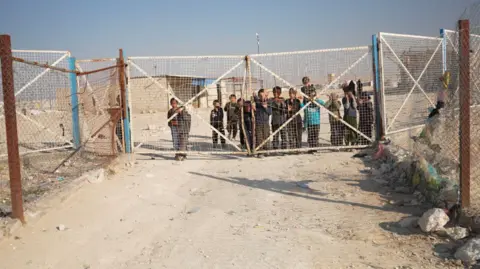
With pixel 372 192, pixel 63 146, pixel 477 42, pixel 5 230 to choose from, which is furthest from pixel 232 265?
A: pixel 63 146

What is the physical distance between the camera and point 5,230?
14.6ft

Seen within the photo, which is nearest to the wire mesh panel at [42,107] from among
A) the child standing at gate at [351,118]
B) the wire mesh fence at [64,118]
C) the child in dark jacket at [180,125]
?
the wire mesh fence at [64,118]

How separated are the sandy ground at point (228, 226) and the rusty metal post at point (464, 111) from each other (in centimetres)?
70

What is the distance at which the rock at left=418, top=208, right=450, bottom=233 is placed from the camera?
14.0 ft

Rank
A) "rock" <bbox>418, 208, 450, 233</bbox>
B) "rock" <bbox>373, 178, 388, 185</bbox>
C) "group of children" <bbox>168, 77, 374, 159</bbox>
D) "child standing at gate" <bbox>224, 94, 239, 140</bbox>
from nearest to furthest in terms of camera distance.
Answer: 1. "rock" <bbox>418, 208, 450, 233</bbox>
2. "rock" <bbox>373, 178, 388, 185</bbox>
3. "group of children" <bbox>168, 77, 374, 159</bbox>
4. "child standing at gate" <bbox>224, 94, 239, 140</bbox>

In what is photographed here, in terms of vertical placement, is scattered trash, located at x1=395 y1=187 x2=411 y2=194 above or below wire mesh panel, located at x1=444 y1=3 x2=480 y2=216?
below

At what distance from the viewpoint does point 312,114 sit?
31.4 feet

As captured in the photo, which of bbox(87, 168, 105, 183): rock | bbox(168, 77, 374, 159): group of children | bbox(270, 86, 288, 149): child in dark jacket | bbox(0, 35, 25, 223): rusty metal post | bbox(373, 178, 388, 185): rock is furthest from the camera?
bbox(270, 86, 288, 149): child in dark jacket

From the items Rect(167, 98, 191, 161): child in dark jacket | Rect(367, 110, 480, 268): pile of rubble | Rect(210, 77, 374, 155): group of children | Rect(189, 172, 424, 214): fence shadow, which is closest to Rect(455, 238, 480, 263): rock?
Rect(367, 110, 480, 268): pile of rubble

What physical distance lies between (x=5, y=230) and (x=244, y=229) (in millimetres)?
2702

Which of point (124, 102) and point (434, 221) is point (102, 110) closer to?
point (124, 102)

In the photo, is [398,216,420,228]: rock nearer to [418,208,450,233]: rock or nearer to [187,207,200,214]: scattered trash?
[418,208,450,233]: rock

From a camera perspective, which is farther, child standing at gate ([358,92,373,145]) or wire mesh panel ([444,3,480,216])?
child standing at gate ([358,92,373,145])

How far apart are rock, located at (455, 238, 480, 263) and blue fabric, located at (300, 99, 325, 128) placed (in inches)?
234
